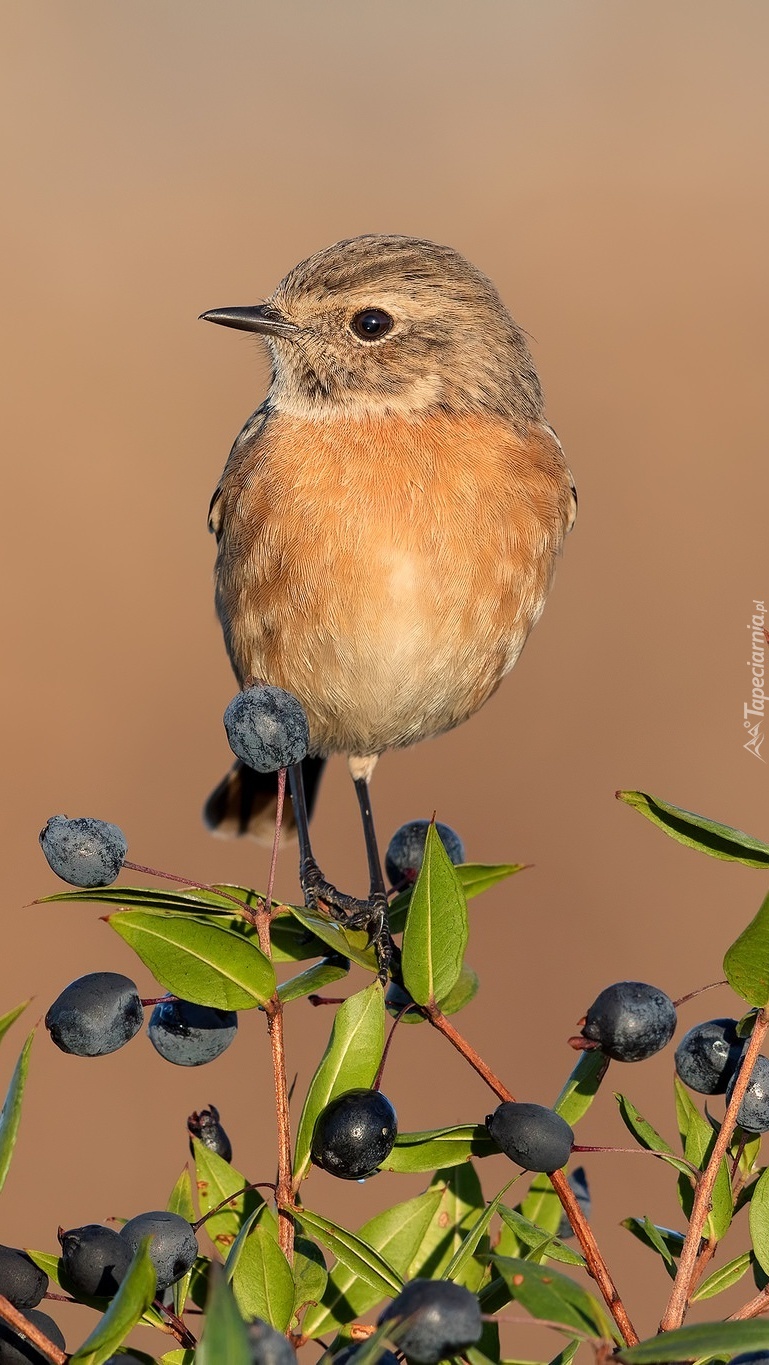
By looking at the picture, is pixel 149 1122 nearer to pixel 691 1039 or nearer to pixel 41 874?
pixel 41 874

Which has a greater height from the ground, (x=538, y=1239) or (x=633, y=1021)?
(x=633, y=1021)

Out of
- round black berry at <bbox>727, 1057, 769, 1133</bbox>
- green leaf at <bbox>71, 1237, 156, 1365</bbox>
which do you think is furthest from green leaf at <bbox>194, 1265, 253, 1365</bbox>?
round black berry at <bbox>727, 1057, 769, 1133</bbox>

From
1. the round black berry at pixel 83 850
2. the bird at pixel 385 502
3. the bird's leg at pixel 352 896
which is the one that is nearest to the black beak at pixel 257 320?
the bird at pixel 385 502

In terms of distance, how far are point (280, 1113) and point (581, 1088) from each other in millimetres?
720

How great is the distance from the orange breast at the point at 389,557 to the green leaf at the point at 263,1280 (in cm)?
233

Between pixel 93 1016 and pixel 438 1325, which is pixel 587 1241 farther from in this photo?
pixel 93 1016

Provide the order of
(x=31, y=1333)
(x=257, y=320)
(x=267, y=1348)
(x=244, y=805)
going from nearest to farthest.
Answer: (x=267, y=1348)
(x=31, y=1333)
(x=257, y=320)
(x=244, y=805)

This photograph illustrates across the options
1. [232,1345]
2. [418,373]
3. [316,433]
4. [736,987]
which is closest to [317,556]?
[316,433]

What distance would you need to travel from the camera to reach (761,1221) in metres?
2.06

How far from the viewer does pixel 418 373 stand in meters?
4.54

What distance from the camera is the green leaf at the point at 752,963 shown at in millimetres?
1997

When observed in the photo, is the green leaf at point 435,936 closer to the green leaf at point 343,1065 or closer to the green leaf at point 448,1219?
the green leaf at point 343,1065

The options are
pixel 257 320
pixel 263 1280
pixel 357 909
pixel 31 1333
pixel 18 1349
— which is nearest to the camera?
pixel 31 1333

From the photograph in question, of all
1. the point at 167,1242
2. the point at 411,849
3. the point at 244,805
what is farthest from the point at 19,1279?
the point at 244,805
